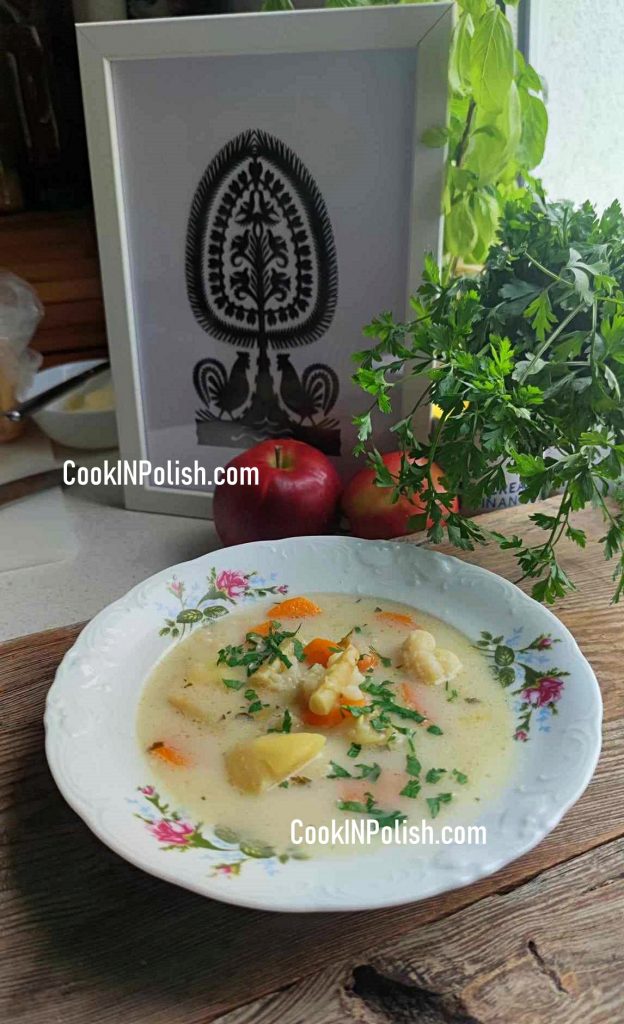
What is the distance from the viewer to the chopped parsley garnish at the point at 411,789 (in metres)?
0.65

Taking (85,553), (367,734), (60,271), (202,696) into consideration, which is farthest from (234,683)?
(60,271)

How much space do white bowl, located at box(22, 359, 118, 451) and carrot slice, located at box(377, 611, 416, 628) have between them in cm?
68

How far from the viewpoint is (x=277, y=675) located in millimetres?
762

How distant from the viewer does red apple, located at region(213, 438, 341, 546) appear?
1062 millimetres

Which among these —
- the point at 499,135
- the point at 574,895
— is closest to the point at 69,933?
the point at 574,895

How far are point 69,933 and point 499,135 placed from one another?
961mm

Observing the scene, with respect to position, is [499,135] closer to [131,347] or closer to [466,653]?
[131,347]

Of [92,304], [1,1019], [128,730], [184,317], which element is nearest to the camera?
[1,1019]

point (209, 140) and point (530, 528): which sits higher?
point (209, 140)

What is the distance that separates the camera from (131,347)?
3.88 feet

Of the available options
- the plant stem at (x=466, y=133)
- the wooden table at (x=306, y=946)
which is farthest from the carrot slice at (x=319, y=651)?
the plant stem at (x=466, y=133)

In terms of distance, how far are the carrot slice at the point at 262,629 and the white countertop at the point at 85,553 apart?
0.28 metres

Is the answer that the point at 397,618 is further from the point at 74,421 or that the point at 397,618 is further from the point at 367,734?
the point at 74,421

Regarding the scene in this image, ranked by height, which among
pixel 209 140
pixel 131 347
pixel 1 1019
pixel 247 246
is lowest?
pixel 1 1019
